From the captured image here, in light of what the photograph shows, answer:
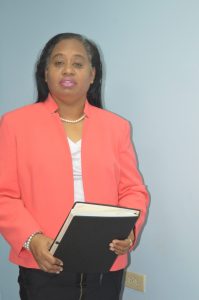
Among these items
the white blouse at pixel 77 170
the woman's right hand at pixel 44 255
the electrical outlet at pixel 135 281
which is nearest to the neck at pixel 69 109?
the white blouse at pixel 77 170

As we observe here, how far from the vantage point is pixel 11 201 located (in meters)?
1.25

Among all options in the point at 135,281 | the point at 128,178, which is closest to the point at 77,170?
the point at 128,178

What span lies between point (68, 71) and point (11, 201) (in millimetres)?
494

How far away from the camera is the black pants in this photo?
127 cm

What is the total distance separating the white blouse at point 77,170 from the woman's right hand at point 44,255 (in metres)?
0.19

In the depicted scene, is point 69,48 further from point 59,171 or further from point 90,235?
point 90,235

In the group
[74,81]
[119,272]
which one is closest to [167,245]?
[119,272]

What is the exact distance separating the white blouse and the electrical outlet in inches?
27.1

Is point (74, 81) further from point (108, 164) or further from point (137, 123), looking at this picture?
point (137, 123)

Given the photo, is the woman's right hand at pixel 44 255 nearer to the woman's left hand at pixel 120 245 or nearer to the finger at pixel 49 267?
the finger at pixel 49 267

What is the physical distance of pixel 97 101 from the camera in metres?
1.58

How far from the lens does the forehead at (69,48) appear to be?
1380 millimetres

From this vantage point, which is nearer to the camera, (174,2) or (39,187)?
(39,187)

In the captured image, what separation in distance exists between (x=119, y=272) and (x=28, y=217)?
43 centimetres
